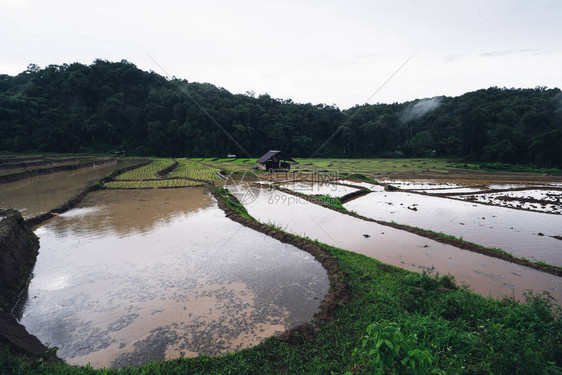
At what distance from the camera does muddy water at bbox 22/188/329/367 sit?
4.00 metres

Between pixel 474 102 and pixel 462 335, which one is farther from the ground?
pixel 474 102

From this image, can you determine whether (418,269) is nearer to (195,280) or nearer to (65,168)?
(195,280)

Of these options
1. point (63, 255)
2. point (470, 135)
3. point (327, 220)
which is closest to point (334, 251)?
point (327, 220)

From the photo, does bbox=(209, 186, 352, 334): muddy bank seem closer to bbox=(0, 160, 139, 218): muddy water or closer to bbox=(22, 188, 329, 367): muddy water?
bbox=(22, 188, 329, 367): muddy water

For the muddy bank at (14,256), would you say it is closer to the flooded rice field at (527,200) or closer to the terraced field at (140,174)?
the terraced field at (140,174)

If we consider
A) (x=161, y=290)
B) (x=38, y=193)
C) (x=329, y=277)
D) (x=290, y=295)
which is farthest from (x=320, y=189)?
(x=38, y=193)

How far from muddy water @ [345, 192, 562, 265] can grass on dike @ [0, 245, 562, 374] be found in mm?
4847

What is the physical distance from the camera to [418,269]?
6.42 meters

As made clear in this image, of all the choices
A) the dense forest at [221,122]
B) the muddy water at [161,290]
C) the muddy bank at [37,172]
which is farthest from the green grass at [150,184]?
the dense forest at [221,122]

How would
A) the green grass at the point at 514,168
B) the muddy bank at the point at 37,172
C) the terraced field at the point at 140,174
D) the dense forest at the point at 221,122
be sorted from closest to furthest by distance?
the muddy bank at the point at 37,172 → the terraced field at the point at 140,174 → the green grass at the point at 514,168 → the dense forest at the point at 221,122

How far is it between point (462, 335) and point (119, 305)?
19.5ft

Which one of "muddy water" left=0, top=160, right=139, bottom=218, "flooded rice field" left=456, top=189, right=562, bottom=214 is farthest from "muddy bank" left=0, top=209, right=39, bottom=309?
"flooded rice field" left=456, top=189, right=562, bottom=214

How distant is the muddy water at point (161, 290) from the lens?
400 centimetres

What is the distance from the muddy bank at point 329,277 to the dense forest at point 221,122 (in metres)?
32.2
